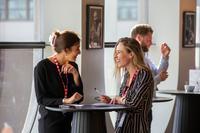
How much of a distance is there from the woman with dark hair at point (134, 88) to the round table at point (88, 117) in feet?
1.18

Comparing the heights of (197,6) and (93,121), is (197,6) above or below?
above

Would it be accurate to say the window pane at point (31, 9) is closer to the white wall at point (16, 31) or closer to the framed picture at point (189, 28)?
the white wall at point (16, 31)

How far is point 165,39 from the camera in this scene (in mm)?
7449

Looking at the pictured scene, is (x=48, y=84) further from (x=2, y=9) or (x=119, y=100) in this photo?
(x=2, y=9)

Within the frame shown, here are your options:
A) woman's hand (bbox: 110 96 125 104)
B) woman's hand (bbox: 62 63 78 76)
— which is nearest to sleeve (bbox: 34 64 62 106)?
woman's hand (bbox: 62 63 78 76)

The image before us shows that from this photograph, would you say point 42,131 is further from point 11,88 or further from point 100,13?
point 100,13

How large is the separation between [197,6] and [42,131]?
14.6ft

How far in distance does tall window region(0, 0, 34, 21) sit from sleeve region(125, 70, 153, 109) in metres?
2.05

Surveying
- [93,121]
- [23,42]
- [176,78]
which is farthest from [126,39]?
[176,78]

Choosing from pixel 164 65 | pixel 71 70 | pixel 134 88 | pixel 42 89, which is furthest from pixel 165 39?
pixel 134 88

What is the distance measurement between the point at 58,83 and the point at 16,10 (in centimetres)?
153

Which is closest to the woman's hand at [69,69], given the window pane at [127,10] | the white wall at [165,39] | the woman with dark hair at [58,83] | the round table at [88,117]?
the woman with dark hair at [58,83]

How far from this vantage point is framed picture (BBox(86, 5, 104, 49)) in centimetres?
593

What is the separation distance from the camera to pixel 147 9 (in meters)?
7.53
